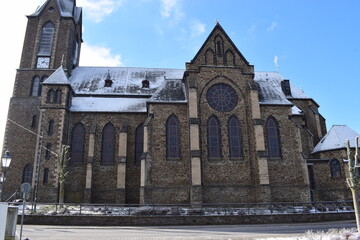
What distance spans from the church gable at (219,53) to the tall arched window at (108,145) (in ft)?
37.7

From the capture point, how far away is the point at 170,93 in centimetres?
3006

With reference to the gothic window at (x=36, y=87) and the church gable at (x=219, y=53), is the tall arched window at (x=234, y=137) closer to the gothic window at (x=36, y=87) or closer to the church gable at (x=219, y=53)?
the church gable at (x=219, y=53)

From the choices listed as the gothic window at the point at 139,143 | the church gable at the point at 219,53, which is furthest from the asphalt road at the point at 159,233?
the church gable at the point at 219,53

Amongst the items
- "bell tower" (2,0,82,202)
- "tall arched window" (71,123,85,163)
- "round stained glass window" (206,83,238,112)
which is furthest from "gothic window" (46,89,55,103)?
"round stained glass window" (206,83,238,112)

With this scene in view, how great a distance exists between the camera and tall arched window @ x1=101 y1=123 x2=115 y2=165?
99.9 ft

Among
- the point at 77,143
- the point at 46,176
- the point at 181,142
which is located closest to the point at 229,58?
the point at 181,142

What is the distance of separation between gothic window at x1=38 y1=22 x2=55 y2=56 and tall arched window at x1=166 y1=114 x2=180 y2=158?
19.3 m

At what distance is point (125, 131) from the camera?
3033 centimetres

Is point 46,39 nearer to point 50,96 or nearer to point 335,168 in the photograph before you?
point 50,96

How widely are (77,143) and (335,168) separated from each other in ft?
89.5

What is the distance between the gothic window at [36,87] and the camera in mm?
34088

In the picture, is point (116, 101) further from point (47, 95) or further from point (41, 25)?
point (41, 25)

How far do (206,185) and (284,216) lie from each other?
775 cm

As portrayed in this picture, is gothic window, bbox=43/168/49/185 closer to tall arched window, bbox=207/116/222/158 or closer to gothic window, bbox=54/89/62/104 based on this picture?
gothic window, bbox=54/89/62/104
